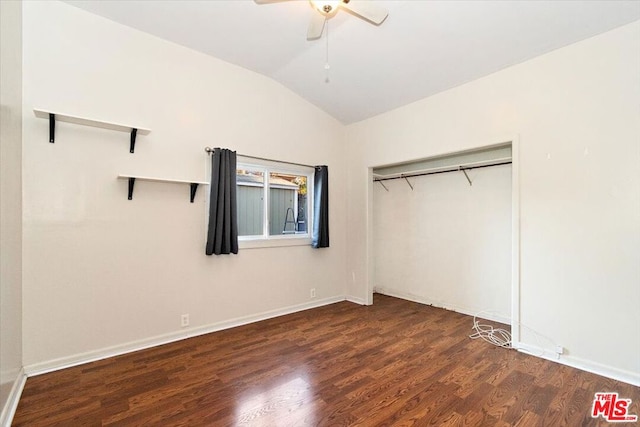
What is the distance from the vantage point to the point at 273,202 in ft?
13.4

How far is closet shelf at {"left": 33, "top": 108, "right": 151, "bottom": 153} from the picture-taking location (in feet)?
7.67

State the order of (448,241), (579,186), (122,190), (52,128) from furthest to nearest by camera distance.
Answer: (448,241) < (122,190) < (579,186) < (52,128)

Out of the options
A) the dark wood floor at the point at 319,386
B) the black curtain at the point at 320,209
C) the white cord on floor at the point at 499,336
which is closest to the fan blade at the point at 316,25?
the black curtain at the point at 320,209

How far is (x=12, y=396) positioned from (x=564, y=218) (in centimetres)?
450

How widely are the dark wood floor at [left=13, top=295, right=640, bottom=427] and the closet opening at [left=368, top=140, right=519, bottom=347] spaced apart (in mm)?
676

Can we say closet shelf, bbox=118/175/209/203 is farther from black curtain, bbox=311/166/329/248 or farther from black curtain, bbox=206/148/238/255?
black curtain, bbox=311/166/329/248

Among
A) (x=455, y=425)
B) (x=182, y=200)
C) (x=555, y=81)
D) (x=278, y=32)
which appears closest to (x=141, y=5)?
(x=278, y=32)

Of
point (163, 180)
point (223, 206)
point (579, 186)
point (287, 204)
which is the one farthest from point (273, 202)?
point (579, 186)

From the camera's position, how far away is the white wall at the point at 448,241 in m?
3.70

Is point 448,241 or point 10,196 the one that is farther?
point 448,241

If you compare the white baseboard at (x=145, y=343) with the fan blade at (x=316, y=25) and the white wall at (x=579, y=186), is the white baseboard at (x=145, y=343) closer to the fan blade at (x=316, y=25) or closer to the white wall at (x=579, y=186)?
the white wall at (x=579, y=186)

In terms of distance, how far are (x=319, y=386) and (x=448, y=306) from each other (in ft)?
8.77

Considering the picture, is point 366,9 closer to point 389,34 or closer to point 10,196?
point 389,34

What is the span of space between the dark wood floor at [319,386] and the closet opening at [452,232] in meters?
0.68
